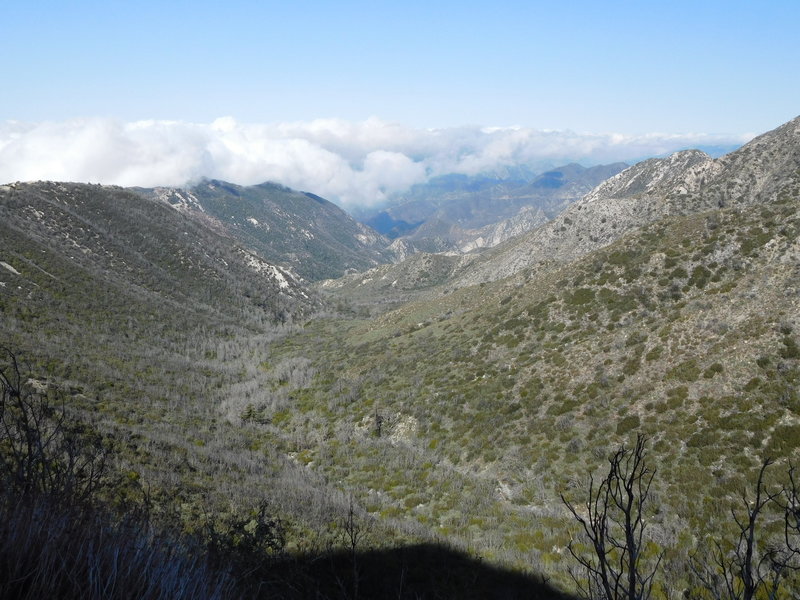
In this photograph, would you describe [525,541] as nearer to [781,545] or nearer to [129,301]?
[781,545]

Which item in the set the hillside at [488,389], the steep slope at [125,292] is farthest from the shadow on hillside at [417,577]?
the steep slope at [125,292]

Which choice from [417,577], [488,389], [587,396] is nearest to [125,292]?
[488,389]

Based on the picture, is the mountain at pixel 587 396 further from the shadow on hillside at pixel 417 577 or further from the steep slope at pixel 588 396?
the shadow on hillside at pixel 417 577

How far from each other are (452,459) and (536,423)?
5374 mm

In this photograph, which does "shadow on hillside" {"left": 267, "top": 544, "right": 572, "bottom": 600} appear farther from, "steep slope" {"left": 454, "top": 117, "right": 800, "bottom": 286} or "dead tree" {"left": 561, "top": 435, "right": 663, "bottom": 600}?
"steep slope" {"left": 454, "top": 117, "right": 800, "bottom": 286}

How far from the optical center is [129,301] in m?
61.5

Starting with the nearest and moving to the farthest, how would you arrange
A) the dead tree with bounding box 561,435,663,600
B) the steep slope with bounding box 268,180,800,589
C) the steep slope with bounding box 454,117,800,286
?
1. the dead tree with bounding box 561,435,663,600
2. the steep slope with bounding box 268,180,800,589
3. the steep slope with bounding box 454,117,800,286

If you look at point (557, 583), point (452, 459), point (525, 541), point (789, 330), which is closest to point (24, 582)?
point (557, 583)

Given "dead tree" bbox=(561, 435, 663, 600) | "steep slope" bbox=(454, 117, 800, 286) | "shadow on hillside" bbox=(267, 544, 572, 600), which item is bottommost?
"shadow on hillside" bbox=(267, 544, 572, 600)

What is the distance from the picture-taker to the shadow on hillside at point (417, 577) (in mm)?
12242

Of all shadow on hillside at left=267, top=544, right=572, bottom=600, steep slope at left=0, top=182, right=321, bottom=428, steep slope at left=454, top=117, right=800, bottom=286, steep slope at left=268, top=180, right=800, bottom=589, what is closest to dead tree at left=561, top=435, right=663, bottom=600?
shadow on hillside at left=267, top=544, right=572, bottom=600

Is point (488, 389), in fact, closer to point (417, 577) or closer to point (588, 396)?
point (588, 396)

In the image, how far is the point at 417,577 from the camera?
1375 cm

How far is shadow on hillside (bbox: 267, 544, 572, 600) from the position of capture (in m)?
12.2
